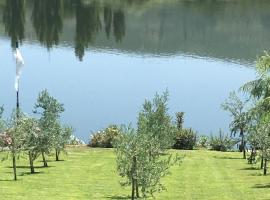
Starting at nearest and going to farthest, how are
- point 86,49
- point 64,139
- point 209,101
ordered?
1. point 64,139
2. point 209,101
3. point 86,49

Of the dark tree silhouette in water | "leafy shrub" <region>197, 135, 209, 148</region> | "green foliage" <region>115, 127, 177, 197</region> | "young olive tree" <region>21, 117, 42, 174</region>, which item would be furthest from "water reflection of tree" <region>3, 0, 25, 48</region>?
"green foliage" <region>115, 127, 177, 197</region>

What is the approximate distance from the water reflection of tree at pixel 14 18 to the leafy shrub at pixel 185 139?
58.0 metres

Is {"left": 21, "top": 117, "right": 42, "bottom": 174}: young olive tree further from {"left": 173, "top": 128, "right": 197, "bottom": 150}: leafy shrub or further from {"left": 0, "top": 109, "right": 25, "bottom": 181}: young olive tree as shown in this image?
{"left": 173, "top": 128, "right": 197, "bottom": 150}: leafy shrub

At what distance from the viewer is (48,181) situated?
1074 inches

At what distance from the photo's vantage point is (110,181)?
28.4 metres

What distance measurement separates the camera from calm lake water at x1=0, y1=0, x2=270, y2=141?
58.1 meters

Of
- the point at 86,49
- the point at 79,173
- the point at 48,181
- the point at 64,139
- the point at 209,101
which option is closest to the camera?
the point at 48,181

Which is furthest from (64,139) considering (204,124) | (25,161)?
(204,124)

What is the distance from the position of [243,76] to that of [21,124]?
175 feet

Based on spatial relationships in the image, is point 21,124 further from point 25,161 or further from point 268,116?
point 268,116

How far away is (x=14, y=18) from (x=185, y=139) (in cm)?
7617

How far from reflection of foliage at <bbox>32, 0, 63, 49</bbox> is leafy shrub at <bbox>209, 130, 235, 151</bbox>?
2219 inches

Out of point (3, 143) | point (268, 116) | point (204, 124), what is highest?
point (268, 116)

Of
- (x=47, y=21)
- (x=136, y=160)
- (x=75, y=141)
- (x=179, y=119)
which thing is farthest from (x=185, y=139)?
(x=47, y=21)
